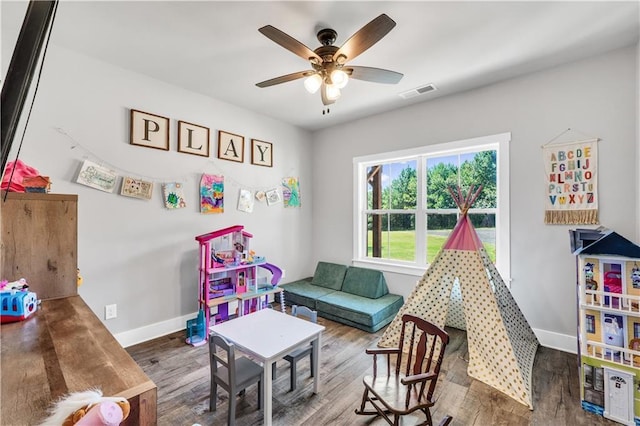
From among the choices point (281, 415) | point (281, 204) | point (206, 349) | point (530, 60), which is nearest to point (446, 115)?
point (530, 60)

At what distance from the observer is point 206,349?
287 centimetres

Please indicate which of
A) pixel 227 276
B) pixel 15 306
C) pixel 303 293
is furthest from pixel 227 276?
pixel 15 306

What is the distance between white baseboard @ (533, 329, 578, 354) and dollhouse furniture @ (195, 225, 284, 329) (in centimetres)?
282

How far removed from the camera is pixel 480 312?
242 cm

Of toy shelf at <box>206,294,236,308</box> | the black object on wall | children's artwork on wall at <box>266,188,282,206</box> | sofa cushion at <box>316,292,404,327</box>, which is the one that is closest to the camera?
the black object on wall

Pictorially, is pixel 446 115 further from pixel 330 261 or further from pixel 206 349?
pixel 206 349

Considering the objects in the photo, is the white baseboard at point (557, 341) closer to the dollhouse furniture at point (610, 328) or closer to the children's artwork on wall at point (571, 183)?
the dollhouse furniture at point (610, 328)

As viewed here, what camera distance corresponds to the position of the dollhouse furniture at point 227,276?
3.12m

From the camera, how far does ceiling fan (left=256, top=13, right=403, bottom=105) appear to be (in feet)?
5.93

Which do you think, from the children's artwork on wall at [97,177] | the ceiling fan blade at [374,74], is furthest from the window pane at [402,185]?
the children's artwork on wall at [97,177]

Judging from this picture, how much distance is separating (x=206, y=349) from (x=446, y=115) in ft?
12.5

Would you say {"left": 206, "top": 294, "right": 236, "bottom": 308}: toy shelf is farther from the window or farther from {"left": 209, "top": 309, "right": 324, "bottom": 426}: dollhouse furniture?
the window

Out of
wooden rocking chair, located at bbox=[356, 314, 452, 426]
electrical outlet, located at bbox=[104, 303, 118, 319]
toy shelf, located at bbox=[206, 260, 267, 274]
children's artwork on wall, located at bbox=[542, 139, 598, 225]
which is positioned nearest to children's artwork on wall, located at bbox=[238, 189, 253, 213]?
toy shelf, located at bbox=[206, 260, 267, 274]

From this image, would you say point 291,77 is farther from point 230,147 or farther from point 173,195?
point 173,195
